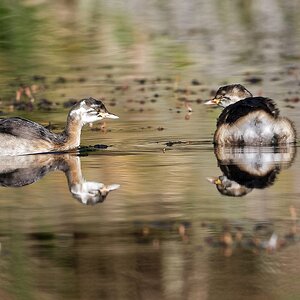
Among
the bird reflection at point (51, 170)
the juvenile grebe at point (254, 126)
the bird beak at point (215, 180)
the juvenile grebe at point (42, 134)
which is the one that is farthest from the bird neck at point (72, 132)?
the bird beak at point (215, 180)

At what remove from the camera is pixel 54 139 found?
1636 cm

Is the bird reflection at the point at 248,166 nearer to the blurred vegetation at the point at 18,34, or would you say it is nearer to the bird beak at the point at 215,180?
the bird beak at the point at 215,180

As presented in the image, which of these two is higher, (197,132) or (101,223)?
(101,223)

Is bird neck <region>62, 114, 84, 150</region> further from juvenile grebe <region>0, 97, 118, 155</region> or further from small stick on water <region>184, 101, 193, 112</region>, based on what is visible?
small stick on water <region>184, 101, 193, 112</region>

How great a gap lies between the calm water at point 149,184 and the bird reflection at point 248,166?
0.06ft

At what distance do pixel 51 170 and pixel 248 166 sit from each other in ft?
6.86

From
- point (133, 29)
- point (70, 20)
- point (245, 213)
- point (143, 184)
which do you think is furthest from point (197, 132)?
point (70, 20)

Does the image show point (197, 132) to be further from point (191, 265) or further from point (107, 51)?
point (107, 51)

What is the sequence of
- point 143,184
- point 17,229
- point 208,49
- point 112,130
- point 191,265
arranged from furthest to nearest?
1. point 208,49
2. point 112,130
3. point 143,184
4. point 17,229
5. point 191,265

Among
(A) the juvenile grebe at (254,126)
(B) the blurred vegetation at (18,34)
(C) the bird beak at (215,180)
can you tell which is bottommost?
(B) the blurred vegetation at (18,34)

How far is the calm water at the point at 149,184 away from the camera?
8.78 m

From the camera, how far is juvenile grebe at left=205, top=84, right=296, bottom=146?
50.8 ft

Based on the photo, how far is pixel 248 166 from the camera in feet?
45.9

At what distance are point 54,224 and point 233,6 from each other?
1038 inches
